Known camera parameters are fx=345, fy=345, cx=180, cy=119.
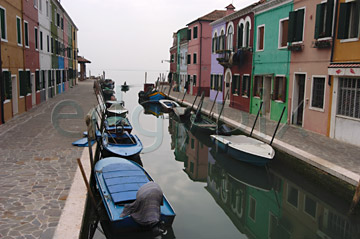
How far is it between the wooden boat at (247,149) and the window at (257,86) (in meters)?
6.19

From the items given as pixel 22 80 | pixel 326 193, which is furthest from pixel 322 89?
pixel 22 80

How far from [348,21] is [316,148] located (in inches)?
180

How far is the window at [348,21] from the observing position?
1171 centimetres

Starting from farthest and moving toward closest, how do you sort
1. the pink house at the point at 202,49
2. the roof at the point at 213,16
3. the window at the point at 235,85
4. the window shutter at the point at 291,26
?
the pink house at the point at 202,49 < the roof at the point at 213,16 < the window at the point at 235,85 < the window shutter at the point at 291,26

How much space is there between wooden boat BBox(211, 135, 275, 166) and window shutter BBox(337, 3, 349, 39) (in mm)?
4563

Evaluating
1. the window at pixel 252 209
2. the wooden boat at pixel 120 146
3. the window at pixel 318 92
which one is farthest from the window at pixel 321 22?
the wooden boat at pixel 120 146

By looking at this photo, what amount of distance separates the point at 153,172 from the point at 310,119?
22.6 feet

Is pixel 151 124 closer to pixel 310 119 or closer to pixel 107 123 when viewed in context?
pixel 107 123

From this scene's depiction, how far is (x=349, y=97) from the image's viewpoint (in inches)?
472

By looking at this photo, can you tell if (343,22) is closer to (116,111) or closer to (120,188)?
(120,188)

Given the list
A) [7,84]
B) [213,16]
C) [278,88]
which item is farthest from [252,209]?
[213,16]

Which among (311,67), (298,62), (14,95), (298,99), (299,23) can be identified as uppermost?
(299,23)

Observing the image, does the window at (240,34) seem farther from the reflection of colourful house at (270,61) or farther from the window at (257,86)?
the window at (257,86)

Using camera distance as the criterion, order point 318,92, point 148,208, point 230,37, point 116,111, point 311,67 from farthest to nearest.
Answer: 1. point 230,37
2. point 116,111
3. point 311,67
4. point 318,92
5. point 148,208
